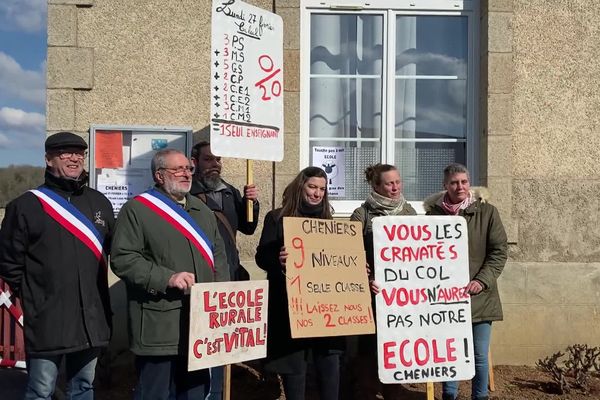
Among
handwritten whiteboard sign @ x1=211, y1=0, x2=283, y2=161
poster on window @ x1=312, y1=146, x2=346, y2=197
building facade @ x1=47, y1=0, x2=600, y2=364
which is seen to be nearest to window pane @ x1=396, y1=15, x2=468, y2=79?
building facade @ x1=47, y1=0, x2=600, y2=364

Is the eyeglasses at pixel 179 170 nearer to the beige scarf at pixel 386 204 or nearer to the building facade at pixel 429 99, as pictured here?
the beige scarf at pixel 386 204

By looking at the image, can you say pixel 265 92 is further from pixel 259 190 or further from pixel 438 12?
pixel 438 12

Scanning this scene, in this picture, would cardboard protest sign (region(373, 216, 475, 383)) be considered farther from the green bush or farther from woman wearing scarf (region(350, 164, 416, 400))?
the green bush

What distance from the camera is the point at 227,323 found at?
411 centimetres

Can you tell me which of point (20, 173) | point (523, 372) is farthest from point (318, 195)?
point (20, 173)

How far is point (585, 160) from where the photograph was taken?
6.48m

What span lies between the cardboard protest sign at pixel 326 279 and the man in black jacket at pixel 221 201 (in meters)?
0.76

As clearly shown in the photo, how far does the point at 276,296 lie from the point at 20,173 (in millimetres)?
13787

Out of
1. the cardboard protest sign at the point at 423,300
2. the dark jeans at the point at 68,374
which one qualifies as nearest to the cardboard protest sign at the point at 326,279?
the cardboard protest sign at the point at 423,300

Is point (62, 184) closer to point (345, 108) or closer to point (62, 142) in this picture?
point (62, 142)

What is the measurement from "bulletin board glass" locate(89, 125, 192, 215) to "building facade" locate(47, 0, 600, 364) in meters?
0.12

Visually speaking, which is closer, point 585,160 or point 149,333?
point 149,333

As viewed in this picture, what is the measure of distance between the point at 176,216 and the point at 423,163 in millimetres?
3407

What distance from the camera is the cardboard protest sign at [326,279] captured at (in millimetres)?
4340
